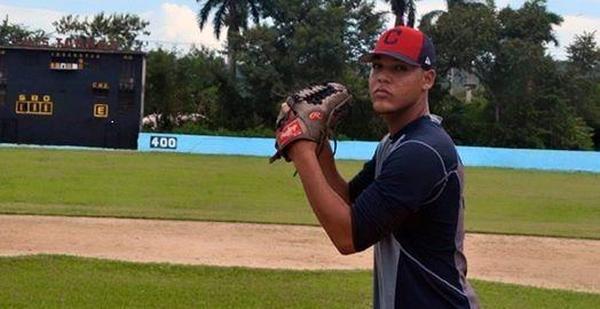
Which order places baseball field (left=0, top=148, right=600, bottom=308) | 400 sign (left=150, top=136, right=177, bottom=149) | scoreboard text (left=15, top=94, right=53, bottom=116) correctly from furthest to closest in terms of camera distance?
400 sign (left=150, top=136, right=177, bottom=149) → scoreboard text (left=15, top=94, right=53, bottom=116) → baseball field (left=0, top=148, right=600, bottom=308)

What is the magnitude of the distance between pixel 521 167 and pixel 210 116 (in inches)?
808

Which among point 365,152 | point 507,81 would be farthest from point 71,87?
point 507,81

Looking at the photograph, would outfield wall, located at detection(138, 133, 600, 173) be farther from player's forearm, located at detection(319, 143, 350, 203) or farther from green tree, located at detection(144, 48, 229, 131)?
player's forearm, located at detection(319, 143, 350, 203)

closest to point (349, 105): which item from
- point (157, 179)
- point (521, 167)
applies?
point (157, 179)

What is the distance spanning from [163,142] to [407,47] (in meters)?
41.3

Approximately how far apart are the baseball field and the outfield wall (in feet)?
12.9

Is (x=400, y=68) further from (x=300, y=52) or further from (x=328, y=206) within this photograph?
(x=300, y=52)

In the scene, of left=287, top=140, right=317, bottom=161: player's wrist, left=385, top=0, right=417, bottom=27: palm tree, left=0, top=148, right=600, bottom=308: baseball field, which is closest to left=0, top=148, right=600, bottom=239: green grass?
left=0, top=148, right=600, bottom=308: baseball field

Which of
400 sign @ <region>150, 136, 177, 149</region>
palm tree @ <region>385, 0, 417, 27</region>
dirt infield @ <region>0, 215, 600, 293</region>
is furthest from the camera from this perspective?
palm tree @ <region>385, 0, 417, 27</region>

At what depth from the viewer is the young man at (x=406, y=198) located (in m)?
2.70

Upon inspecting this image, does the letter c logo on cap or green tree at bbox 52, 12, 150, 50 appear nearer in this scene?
the letter c logo on cap

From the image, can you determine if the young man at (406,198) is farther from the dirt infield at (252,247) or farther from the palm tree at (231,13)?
the palm tree at (231,13)

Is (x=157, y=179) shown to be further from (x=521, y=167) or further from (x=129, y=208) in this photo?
(x=521, y=167)

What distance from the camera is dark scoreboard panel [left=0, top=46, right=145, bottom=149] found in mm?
34688
